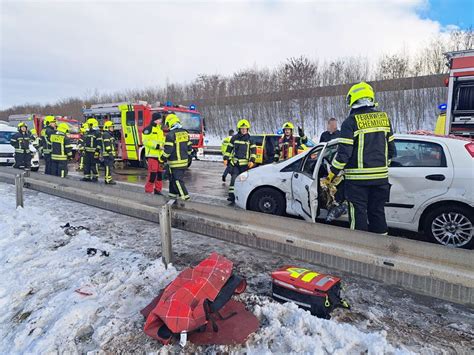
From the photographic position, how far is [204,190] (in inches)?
364

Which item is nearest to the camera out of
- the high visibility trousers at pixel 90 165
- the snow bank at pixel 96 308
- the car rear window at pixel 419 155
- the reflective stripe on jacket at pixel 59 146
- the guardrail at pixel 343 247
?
the guardrail at pixel 343 247

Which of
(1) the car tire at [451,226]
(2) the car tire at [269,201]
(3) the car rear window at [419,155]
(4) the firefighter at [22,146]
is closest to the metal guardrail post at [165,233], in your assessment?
(2) the car tire at [269,201]

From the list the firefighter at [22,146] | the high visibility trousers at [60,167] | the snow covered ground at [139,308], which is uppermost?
the firefighter at [22,146]

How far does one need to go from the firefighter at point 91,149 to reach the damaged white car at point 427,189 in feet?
22.0

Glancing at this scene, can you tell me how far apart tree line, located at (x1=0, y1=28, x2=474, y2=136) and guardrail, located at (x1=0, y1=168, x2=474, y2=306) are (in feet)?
78.2

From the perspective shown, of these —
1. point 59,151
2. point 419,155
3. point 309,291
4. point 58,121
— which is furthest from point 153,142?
point 58,121

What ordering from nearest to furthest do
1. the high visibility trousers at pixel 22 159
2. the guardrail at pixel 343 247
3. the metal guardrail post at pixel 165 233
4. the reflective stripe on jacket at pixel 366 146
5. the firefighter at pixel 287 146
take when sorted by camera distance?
the guardrail at pixel 343 247 < the metal guardrail post at pixel 165 233 < the reflective stripe on jacket at pixel 366 146 < the firefighter at pixel 287 146 < the high visibility trousers at pixel 22 159

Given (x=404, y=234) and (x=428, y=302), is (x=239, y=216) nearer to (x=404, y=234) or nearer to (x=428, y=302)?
(x=428, y=302)

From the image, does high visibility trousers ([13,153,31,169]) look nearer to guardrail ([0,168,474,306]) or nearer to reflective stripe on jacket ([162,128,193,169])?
reflective stripe on jacket ([162,128,193,169])

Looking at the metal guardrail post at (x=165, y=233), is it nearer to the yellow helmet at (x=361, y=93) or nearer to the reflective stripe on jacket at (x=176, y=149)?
the yellow helmet at (x=361, y=93)

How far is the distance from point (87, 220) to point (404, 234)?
5093 mm

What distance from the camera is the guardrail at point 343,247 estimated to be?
213cm

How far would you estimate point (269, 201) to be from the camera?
231 inches

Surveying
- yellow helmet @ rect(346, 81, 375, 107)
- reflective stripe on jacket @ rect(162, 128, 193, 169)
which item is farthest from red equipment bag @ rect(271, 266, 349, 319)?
reflective stripe on jacket @ rect(162, 128, 193, 169)
